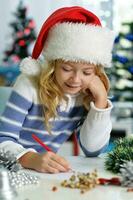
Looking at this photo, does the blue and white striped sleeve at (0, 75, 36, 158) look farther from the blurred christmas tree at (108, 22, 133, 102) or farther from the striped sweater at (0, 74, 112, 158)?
the blurred christmas tree at (108, 22, 133, 102)

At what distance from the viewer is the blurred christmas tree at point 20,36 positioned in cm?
436

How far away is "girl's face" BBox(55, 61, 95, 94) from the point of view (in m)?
1.39

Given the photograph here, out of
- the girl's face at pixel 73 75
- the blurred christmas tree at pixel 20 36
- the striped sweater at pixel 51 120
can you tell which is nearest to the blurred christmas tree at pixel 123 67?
the blurred christmas tree at pixel 20 36

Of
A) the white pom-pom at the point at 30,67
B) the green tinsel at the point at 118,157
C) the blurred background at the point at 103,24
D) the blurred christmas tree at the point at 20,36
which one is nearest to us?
the green tinsel at the point at 118,157

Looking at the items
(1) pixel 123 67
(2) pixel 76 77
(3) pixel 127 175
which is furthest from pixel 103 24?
(3) pixel 127 175

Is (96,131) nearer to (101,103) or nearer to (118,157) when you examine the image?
(101,103)

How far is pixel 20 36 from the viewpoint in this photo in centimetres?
438

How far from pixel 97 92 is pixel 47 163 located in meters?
0.37

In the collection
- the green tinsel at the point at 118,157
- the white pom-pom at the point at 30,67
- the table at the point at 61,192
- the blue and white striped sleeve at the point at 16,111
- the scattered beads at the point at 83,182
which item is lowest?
the table at the point at 61,192

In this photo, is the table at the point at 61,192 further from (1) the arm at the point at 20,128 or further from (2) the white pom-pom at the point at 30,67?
(2) the white pom-pom at the point at 30,67

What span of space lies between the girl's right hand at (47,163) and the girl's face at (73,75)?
0.26m

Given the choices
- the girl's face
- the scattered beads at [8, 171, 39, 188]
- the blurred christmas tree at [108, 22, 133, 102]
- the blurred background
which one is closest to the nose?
the girl's face

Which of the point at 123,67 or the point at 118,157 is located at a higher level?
the point at 123,67

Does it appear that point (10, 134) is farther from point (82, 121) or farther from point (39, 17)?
point (39, 17)
